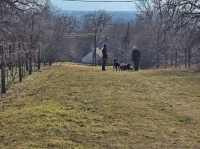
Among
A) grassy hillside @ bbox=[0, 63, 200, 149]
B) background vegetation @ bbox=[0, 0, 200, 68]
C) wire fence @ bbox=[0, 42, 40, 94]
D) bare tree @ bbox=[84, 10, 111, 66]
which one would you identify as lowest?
grassy hillside @ bbox=[0, 63, 200, 149]

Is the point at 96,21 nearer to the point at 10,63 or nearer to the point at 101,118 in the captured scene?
the point at 10,63

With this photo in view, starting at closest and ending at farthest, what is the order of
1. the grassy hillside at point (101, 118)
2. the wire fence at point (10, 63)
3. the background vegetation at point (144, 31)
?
the grassy hillside at point (101, 118) < the wire fence at point (10, 63) < the background vegetation at point (144, 31)

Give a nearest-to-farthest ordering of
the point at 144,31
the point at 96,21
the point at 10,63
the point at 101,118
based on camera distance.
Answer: the point at 101,118 < the point at 10,63 < the point at 144,31 < the point at 96,21

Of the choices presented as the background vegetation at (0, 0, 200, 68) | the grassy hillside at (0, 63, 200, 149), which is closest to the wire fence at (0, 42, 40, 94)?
the grassy hillside at (0, 63, 200, 149)

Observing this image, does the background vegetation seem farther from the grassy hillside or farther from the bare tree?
the grassy hillside

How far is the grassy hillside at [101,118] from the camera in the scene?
5746mm

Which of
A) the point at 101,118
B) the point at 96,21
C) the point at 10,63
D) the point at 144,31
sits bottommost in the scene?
the point at 101,118

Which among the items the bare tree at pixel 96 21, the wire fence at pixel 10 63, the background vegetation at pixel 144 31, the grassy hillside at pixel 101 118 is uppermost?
the bare tree at pixel 96 21

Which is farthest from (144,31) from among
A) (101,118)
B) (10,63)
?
(101,118)

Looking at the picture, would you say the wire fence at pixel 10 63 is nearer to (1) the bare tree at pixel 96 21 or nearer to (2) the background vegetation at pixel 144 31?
(2) the background vegetation at pixel 144 31

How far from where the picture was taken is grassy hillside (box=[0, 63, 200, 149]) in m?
5.75

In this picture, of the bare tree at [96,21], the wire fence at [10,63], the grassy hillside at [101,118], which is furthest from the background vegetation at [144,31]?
the grassy hillside at [101,118]

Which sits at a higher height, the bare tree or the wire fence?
the bare tree

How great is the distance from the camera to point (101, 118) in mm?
7250
